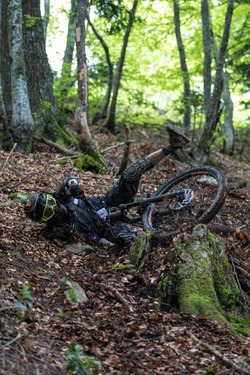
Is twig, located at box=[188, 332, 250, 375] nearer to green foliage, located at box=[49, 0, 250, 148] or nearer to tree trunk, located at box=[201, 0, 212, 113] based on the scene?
tree trunk, located at box=[201, 0, 212, 113]

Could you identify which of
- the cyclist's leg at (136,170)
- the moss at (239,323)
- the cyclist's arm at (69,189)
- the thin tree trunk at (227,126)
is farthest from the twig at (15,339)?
the thin tree trunk at (227,126)

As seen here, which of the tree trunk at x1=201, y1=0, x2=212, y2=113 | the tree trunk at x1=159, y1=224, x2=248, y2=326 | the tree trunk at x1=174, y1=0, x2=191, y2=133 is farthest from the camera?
the tree trunk at x1=174, y1=0, x2=191, y2=133

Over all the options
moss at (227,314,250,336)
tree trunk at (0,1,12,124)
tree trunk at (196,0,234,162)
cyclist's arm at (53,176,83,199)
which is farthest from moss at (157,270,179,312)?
tree trunk at (196,0,234,162)

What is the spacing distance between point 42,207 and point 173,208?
2.08 meters

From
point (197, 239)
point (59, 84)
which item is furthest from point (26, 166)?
point (59, 84)

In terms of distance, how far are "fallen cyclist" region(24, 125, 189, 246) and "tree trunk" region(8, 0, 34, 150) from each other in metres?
4.40

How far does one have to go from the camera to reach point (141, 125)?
2253 centimetres

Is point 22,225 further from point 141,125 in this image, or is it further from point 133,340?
point 141,125

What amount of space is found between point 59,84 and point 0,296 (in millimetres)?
16597

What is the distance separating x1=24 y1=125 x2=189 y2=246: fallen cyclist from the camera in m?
7.43

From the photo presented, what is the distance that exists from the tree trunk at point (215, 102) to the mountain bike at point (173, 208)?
6.22m

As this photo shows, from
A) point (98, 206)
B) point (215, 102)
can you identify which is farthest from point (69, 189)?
point (215, 102)

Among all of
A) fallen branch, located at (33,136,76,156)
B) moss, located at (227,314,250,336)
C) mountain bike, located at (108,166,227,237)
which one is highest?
fallen branch, located at (33,136,76,156)

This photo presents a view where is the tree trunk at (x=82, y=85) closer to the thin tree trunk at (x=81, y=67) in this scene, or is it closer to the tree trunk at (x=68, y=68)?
the thin tree trunk at (x=81, y=67)
